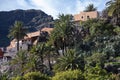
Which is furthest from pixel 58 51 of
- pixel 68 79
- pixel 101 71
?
pixel 68 79

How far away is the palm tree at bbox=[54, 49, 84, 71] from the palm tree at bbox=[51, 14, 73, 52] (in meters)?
12.2

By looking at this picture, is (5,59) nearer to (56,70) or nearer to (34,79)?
(56,70)

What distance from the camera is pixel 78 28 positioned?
11556cm

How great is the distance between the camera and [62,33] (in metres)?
101

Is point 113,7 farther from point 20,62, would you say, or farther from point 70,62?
point 20,62

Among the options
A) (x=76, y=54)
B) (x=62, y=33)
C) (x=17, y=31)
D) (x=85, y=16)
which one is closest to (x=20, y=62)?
(x=62, y=33)

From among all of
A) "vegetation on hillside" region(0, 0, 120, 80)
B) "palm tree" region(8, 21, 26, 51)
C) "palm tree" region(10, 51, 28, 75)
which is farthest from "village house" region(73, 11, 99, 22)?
"palm tree" region(10, 51, 28, 75)

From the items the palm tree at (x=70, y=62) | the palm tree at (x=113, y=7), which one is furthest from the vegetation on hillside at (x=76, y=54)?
the palm tree at (x=113, y=7)

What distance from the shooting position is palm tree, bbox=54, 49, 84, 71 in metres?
88.0

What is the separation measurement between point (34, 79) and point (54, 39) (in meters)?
29.7

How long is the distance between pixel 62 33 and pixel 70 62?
14.2 m

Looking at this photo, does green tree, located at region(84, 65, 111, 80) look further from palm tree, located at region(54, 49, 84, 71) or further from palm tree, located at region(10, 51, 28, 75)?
palm tree, located at region(10, 51, 28, 75)

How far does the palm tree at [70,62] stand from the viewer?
88.0m

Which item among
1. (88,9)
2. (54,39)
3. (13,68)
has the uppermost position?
(88,9)
